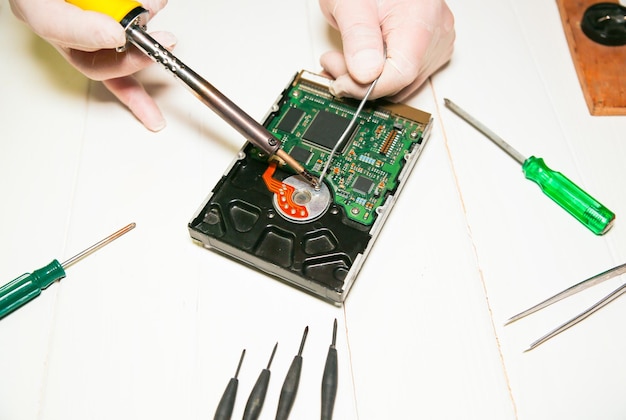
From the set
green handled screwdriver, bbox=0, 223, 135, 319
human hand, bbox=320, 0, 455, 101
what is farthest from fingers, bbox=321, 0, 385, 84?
green handled screwdriver, bbox=0, 223, 135, 319

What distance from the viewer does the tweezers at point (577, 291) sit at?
1425 millimetres

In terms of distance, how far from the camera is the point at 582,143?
1.77 m

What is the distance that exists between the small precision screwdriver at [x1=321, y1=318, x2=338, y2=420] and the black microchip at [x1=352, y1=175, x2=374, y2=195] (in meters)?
0.38

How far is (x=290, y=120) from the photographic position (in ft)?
5.44

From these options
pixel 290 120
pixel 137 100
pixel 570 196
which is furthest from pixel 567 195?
pixel 137 100

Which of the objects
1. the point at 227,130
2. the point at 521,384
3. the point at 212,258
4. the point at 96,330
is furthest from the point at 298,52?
the point at 521,384

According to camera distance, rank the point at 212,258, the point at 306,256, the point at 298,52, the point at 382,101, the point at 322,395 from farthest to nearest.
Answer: the point at 298,52 → the point at 382,101 → the point at 212,258 → the point at 306,256 → the point at 322,395

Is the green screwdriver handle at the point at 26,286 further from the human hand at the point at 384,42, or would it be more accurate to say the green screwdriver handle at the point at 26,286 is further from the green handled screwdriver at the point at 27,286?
the human hand at the point at 384,42

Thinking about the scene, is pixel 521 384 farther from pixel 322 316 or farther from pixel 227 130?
pixel 227 130

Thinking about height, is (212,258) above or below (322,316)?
above

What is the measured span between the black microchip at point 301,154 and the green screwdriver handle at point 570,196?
2.07 feet

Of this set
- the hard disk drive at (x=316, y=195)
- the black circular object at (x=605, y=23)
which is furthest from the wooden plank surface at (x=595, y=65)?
the hard disk drive at (x=316, y=195)

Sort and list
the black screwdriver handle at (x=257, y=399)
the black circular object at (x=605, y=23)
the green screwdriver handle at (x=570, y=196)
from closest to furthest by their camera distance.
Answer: the black screwdriver handle at (x=257, y=399)
the green screwdriver handle at (x=570, y=196)
the black circular object at (x=605, y=23)

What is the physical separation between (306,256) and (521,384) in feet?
1.93
